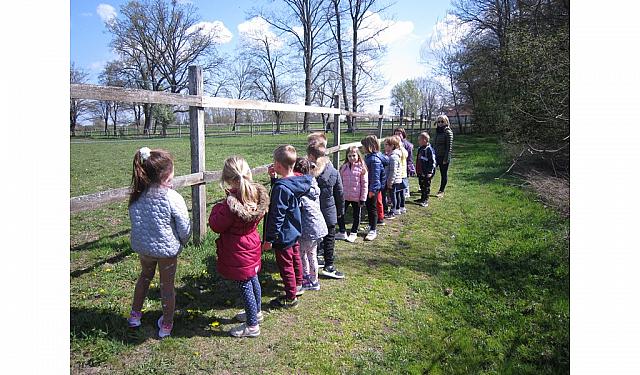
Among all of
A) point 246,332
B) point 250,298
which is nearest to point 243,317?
point 246,332

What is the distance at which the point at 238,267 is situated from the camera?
3.29 meters

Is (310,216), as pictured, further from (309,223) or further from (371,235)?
(371,235)

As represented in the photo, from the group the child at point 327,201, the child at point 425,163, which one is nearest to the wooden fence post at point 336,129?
the child at point 425,163

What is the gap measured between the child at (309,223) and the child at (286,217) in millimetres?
208

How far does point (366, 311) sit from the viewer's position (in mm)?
3961

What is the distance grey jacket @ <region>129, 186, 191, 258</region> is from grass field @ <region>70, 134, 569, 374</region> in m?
0.77

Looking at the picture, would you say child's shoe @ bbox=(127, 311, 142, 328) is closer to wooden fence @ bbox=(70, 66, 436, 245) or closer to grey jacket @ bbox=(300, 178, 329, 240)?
wooden fence @ bbox=(70, 66, 436, 245)

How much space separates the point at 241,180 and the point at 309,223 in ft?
3.61

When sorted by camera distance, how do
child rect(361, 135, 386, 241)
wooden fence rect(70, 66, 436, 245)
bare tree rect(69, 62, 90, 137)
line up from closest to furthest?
wooden fence rect(70, 66, 436, 245) < child rect(361, 135, 386, 241) < bare tree rect(69, 62, 90, 137)

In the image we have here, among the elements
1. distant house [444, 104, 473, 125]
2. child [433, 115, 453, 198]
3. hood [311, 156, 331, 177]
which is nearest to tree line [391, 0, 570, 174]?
child [433, 115, 453, 198]

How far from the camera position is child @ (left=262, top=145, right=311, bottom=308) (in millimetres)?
3637

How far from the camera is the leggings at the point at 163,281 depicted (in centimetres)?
319

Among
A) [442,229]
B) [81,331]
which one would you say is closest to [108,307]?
[81,331]

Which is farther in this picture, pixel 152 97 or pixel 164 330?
pixel 152 97
